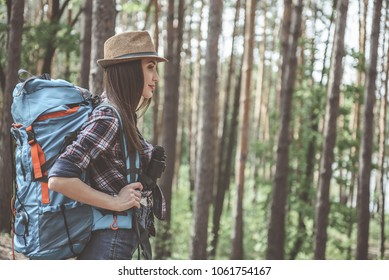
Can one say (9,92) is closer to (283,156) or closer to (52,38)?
(52,38)

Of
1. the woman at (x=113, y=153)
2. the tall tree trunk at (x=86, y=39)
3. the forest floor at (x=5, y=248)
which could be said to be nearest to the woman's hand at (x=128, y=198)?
the woman at (x=113, y=153)

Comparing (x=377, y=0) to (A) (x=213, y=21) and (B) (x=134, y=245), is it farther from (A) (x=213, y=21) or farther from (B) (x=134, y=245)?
(B) (x=134, y=245)

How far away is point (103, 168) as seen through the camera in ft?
7.47

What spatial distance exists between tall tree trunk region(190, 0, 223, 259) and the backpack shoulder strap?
6.52m

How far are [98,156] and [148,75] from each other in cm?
44

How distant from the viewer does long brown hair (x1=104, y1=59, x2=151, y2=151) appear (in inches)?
89.4

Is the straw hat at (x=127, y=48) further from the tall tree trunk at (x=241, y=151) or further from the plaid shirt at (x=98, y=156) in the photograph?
the tall tree trunk at (x=241, y=151)

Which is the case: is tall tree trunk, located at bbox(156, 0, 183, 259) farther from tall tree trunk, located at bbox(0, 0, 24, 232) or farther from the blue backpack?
the blue backpack

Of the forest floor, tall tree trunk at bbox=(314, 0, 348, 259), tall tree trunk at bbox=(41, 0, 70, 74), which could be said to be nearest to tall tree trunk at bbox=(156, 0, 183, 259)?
tall tree trunk at bbox=(41, 0, 70, 74)

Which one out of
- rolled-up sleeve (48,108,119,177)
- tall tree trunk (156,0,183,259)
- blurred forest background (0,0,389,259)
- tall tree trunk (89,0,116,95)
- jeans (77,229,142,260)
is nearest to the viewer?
rolled-up sleeve (48,108,119,177)

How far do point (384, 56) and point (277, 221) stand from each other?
791 centimetres

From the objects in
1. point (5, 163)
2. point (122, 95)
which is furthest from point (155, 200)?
point (5, 163)

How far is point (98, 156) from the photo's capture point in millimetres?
2209

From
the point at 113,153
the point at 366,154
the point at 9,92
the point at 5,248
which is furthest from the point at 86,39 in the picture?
the point at 113,153
